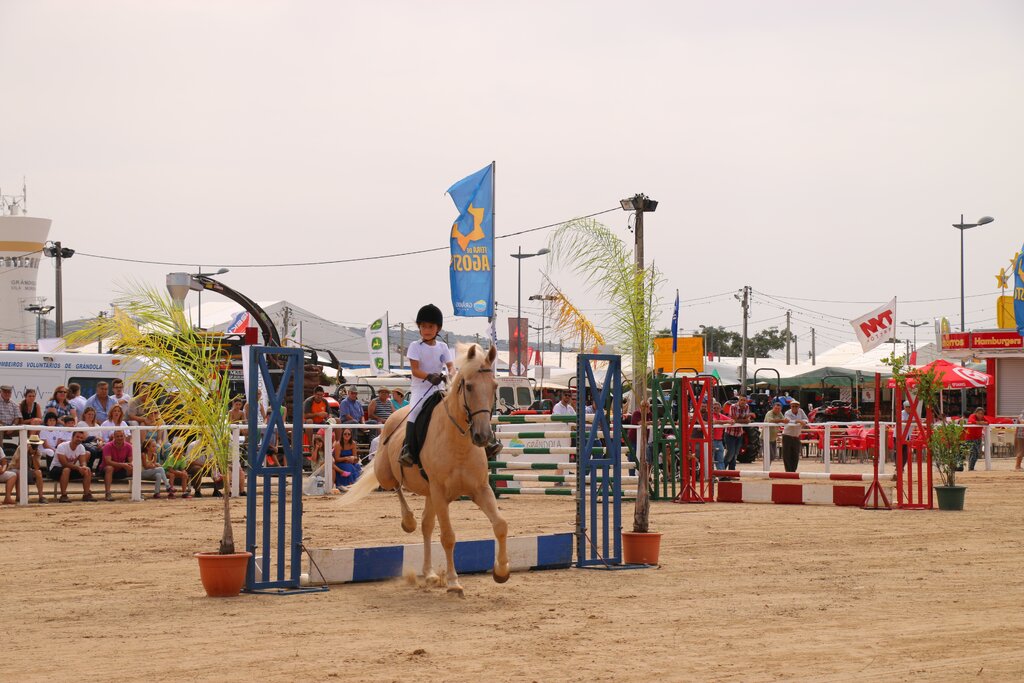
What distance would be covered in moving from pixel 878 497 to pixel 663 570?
8.31m

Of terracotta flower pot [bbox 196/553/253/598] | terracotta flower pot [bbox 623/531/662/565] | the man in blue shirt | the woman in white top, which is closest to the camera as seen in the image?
terracotta flower pot [bbox 196/553/253/598]

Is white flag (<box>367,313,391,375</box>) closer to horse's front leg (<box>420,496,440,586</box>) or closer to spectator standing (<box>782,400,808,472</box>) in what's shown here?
spectator standing (<box>782,400,808,472</box>)

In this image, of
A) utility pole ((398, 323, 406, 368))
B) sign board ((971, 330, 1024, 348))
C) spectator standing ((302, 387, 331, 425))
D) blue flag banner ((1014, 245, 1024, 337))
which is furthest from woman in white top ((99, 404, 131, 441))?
utility pole ((398, 323, 406, 368))

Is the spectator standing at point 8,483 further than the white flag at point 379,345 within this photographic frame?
No

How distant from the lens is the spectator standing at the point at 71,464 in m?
18.4

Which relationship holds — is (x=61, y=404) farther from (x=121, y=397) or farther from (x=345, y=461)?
(x=345, y=461)

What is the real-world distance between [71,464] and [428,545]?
10.6 metres

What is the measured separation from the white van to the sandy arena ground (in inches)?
457

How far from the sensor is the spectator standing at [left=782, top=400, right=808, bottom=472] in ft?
82.5

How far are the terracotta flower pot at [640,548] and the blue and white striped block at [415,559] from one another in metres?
0.60

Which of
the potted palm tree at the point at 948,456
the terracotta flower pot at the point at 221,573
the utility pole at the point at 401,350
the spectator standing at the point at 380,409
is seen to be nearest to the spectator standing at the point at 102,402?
the spectator standing at the point at 380,409

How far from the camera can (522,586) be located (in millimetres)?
9922

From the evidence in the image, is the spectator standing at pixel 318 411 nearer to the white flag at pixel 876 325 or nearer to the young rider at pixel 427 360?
the young rider at pixel 427 360

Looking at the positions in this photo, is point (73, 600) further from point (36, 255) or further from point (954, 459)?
point (36, 255)
